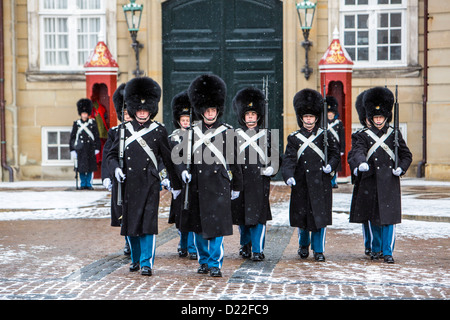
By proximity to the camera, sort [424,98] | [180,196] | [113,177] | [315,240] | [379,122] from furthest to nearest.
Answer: [424,98], [379,122], [315,240], [180,196], [113,177]

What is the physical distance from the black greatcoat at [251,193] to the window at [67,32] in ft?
32.2

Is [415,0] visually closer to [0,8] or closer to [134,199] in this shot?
[0,8]

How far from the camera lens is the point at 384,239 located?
859 centimetres

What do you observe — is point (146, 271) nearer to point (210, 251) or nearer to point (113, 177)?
point (210, 251)

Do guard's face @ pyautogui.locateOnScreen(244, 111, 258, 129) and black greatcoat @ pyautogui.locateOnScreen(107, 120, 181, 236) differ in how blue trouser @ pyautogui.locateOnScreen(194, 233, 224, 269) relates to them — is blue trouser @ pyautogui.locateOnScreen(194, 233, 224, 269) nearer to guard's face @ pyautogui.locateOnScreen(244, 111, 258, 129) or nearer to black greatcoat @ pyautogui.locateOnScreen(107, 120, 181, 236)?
black greatcoat @ pyautogui.locateOnScreen(107, 120, 181, 236)

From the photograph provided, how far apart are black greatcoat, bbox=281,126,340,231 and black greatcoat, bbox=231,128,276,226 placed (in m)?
0.24

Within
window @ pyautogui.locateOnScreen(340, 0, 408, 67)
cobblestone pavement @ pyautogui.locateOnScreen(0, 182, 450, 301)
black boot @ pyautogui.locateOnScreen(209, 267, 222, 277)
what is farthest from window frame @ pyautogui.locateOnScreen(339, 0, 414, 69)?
black boot @ pyautogui.locateOnScreen(209, 267, 222, 277)

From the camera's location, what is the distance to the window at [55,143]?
1800 centimetres

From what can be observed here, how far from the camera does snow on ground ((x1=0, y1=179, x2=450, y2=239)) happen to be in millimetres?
10820

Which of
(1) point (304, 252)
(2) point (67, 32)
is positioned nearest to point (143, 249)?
(1) point (304, 252)

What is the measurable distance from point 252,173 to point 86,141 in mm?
8020

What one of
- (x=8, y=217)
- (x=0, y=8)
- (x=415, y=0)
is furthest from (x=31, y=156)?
(x=415, y=0)

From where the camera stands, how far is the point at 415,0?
56.1 ft

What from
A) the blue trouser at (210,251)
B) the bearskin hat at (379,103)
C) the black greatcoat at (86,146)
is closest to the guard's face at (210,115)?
the blue trouser at (210,251)
